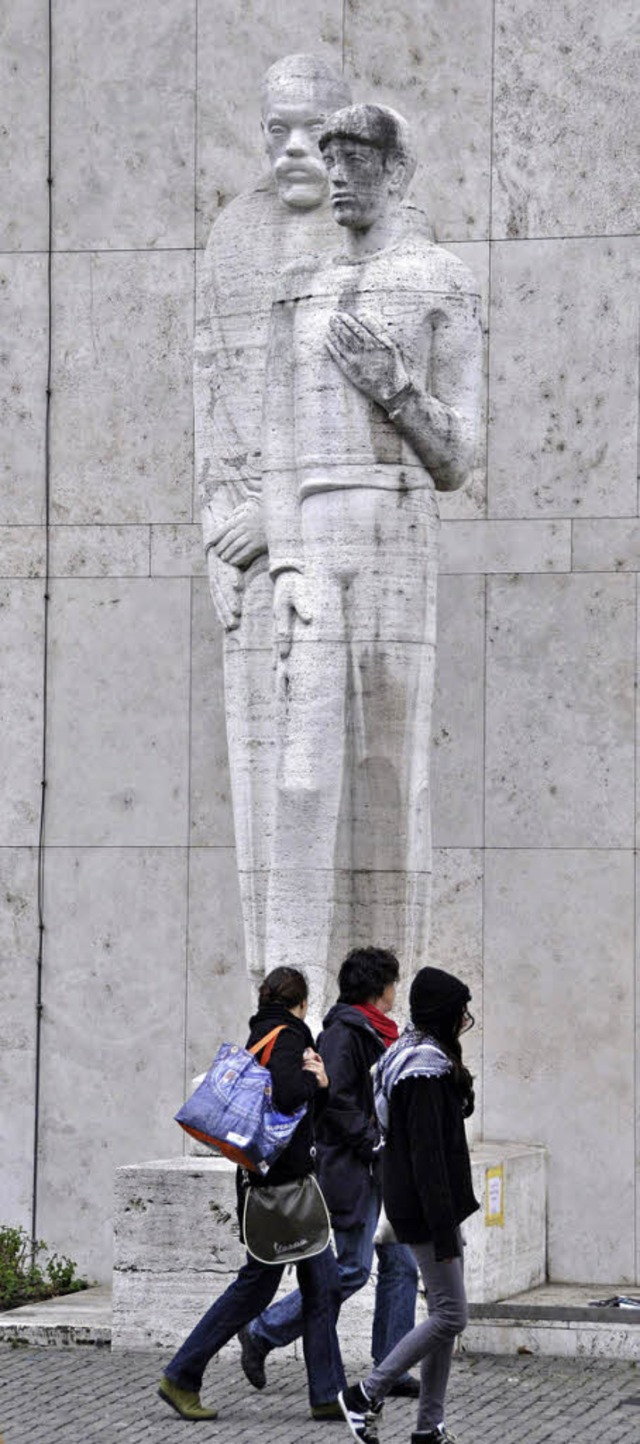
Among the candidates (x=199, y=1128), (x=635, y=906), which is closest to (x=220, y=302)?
(x=635, y=906)

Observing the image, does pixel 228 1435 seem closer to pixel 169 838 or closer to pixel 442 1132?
pixel 442 1132

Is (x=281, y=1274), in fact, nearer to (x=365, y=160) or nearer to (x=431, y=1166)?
(x=431, y=1166)

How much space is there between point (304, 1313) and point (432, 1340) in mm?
904

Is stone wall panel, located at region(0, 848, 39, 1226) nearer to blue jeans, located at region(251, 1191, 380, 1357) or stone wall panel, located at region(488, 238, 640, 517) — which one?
stone wall panel, located at region(488, 238, 640, 517)

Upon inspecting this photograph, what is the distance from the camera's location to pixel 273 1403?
1067 cm

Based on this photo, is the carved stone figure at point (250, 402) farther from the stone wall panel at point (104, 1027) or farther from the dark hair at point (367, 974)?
the dark hair at point (367, 974)

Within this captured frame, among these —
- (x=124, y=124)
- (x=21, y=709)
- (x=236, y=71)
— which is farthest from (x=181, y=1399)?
(x=236, y=71)

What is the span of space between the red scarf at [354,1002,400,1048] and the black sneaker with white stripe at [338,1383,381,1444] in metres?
1.35

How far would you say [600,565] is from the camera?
1358cm

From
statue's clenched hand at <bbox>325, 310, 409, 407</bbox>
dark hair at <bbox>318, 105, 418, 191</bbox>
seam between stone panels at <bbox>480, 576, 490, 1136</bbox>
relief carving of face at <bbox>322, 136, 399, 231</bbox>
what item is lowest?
seam between stone panels at <bbox>480, 576, 490, 1136</bbox>

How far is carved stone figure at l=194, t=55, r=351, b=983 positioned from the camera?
41.5ft

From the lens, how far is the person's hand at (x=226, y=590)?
12.8 metres

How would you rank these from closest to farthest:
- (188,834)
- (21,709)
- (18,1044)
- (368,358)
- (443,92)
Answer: (368,358) < (443,92) < (188,834) < (18,1044) < (21,709)

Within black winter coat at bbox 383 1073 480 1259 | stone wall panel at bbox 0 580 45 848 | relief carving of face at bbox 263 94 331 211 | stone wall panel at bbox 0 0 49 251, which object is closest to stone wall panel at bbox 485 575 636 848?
relief carving of face at bbox 263 94 331 211
